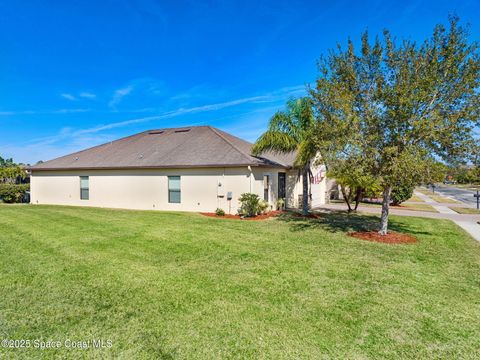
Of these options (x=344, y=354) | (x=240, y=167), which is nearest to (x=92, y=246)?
(x=344, y=354)

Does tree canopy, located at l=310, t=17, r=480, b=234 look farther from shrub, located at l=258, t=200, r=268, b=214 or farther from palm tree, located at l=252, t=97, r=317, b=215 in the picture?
shrub, located at l=258, t=200, r=268, b=214

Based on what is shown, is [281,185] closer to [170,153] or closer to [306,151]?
[306,151]

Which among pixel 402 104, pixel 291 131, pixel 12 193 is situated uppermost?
pixel 291 131

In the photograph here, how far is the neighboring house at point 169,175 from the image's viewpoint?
14133 millimetres

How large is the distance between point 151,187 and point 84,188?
551 cm

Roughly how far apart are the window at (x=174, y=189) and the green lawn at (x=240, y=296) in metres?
6.74

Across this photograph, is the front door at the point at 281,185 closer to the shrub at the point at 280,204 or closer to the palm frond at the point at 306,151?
the shrub at the point at 280,204

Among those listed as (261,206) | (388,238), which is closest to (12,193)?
(261,206)

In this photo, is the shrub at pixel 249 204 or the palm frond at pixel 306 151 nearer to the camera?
the palm frond at pixel 306 151

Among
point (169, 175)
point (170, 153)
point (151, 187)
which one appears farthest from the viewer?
point (170, 153)

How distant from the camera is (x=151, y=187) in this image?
15.8 metres

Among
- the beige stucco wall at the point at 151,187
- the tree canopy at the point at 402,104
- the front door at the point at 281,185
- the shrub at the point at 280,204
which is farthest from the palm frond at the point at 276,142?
the tree canopy at the point at 402,104

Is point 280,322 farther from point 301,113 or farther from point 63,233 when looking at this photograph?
point 301,113

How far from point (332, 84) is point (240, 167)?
19.9 feet
